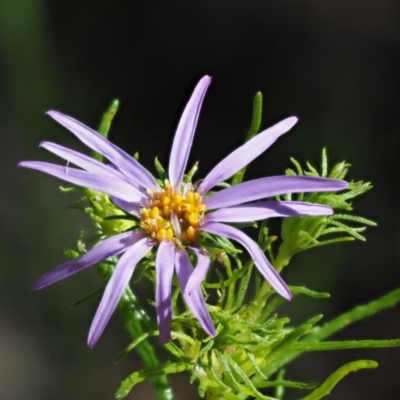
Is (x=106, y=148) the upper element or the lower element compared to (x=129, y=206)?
upper

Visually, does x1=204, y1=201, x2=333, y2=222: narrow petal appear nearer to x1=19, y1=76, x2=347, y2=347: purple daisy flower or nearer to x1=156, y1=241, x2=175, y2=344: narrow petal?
x1=19, y1=76, x2=347, y2=347: purple daisy flower

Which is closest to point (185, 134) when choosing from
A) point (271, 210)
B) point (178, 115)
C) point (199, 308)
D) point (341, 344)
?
point (271, 210)

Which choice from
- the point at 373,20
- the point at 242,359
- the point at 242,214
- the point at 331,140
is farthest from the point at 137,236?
the point at 373,20

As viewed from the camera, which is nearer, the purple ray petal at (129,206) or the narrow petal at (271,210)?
the narrow petal at (271,210)

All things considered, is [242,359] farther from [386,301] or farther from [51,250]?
[51,250]

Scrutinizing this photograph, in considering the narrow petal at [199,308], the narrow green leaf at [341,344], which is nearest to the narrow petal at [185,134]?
the narrow petal at [199,308]

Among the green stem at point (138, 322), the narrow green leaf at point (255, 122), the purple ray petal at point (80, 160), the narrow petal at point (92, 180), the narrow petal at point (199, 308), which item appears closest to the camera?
the narrow petal at point (199, 308)

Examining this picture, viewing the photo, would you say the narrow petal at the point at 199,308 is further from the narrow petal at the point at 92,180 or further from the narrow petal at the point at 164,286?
the narrow petal at the point at 92,180

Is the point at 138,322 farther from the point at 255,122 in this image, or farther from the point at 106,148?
the point at 255,122
